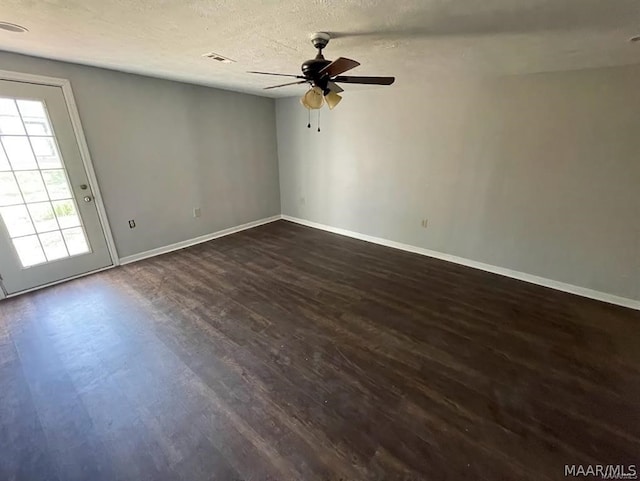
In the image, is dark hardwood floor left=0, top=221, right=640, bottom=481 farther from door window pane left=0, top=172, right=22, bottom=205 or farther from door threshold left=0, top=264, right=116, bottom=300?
door window pane left=0, top=172, right=22, bottom=205

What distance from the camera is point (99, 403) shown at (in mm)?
1768

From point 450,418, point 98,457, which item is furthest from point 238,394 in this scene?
point 450,418

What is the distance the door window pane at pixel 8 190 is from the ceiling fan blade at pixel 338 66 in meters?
3.15

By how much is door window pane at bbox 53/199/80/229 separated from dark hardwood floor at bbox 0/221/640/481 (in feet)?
2.22

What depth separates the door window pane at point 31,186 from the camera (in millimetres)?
2799

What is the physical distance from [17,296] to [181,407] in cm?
264

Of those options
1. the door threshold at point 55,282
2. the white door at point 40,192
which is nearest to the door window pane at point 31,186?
the white door at point 40,192

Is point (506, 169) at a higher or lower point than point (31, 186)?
higher

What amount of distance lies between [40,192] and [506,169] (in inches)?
198

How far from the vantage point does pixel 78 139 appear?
10.1ft

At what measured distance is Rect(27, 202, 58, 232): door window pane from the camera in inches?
115

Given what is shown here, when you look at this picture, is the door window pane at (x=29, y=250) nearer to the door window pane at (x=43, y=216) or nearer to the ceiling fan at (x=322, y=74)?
the door window pane at (x=43, y=216)

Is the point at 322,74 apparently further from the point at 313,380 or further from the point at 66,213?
the point at 66,213

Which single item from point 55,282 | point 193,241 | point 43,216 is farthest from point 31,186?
point 193,241
